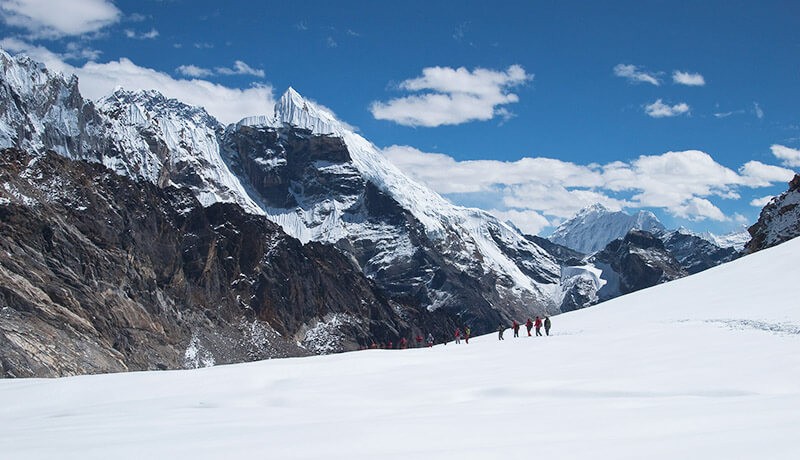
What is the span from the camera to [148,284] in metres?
127

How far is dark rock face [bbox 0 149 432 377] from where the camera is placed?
9406 centimetres

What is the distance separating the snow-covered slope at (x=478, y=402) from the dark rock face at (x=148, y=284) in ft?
198

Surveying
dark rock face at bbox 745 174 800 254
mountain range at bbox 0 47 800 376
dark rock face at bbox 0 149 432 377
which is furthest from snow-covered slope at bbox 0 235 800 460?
mountain range at bbox 0 47 800 376

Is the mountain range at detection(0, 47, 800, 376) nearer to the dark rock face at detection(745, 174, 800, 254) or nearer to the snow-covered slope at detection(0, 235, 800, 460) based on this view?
the snow-covered slope at detection(0, 235, 800, 460)

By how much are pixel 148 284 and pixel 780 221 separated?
306 ft

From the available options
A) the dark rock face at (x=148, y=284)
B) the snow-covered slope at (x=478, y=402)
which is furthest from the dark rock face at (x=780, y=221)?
the dark rock face at (x=148, y=284)

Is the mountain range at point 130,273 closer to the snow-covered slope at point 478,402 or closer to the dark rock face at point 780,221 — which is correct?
the snow-covered slope at point 478,402

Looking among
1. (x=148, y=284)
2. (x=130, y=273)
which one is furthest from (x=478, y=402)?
(x=148, y=284)

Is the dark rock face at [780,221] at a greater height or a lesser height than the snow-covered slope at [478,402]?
greater

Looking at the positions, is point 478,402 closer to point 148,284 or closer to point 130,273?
point 130,273

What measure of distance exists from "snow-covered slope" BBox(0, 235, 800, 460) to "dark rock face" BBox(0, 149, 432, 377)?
60.3 m

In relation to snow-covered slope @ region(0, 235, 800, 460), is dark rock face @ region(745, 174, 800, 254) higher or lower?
higher

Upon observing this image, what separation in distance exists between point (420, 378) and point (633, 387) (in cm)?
634

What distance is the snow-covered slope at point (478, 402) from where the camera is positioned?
38.9 feet
